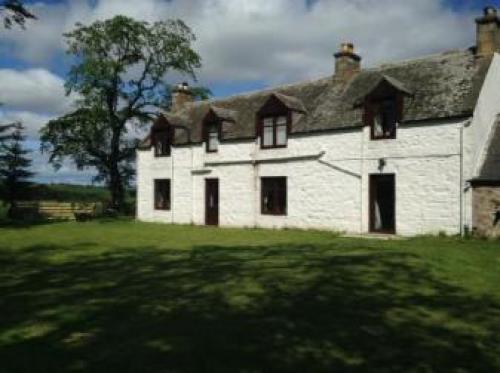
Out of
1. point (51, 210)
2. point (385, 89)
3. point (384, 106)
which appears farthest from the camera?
point (51, 210)

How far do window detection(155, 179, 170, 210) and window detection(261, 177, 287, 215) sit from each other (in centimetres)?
789

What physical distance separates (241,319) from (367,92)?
62.0ft

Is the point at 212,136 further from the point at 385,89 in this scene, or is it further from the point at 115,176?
the point at 115,176

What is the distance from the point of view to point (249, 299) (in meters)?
10.2

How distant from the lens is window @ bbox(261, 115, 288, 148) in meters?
28.6

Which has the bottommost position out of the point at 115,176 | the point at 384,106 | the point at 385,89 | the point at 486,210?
the point at 486,210

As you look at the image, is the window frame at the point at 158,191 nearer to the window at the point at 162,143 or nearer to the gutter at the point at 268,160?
the window at the point at 162,143

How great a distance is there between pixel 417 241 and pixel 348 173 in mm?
5497

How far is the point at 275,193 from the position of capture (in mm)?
28625

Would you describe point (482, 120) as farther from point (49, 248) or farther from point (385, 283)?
point (49, 248)

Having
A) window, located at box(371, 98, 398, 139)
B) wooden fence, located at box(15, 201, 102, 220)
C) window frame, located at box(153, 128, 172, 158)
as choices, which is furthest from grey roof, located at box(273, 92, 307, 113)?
wooden fence, located at box(15, 201, 102, 220)

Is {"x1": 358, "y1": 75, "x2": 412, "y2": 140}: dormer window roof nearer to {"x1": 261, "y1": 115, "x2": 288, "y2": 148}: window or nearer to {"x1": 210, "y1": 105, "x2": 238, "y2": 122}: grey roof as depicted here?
{"x1": 261, "y1": 115, "x2": 288, "y2": 148}: window

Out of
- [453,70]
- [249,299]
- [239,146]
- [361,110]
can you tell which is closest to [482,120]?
[453,70]

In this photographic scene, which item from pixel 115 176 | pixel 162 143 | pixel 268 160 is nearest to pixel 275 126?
pixel 268 160
